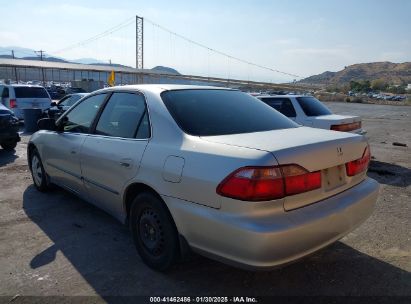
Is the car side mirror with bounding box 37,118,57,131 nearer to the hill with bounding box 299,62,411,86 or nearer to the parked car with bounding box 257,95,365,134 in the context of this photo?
the parked car with bounding box 257,95,365,134

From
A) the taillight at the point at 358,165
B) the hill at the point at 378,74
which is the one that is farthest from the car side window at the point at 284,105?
the hill at the point at 378,74

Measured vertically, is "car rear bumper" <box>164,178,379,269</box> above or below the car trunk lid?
below

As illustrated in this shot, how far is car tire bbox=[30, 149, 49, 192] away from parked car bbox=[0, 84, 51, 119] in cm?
1059

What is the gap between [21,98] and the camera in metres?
15.4

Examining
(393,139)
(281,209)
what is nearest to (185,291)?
(281,209)

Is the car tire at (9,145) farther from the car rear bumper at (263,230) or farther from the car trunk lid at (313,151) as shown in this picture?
the car trunk lid at (313,151)

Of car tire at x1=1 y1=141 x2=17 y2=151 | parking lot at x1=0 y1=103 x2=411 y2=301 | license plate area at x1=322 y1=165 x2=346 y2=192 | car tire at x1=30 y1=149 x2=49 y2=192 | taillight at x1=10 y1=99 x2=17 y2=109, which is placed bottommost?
car tire at x1=1 y1=141 x2=17 y2=151

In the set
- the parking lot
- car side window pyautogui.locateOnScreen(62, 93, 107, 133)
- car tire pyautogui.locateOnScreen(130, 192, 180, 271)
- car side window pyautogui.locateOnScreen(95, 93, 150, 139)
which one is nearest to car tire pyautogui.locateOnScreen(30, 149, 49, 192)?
the parking lot

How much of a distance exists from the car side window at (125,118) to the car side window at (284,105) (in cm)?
558

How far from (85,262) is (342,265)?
7.79 feet

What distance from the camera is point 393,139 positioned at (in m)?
13.2

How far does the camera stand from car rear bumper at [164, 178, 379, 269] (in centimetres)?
254

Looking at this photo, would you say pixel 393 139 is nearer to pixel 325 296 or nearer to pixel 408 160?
pixel 408 160

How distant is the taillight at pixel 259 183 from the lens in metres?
2.57
